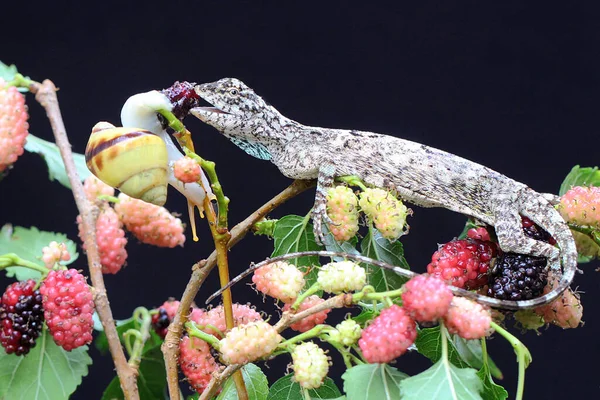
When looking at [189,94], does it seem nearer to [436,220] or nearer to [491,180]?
[491,180]

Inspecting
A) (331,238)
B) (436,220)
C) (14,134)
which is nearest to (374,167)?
(331,238)

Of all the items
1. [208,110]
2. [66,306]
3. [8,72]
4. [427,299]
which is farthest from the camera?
[8,72]

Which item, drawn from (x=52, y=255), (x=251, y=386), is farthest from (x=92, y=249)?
(x=251, y=386)

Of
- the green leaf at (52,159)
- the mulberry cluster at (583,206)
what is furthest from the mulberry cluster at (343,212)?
the green leaf at (52,159)

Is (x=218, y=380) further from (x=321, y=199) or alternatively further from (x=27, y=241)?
(x=27, y=241)

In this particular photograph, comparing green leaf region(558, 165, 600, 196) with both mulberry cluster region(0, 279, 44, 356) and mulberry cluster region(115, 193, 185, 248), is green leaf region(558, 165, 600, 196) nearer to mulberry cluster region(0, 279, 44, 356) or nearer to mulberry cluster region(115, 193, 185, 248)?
mulberry cluster region(115, 193, 185, 248)

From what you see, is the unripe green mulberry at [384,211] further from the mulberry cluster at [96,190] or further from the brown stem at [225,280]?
the mulberry cluster at [96,190]

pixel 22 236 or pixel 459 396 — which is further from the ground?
pixel 22 236
